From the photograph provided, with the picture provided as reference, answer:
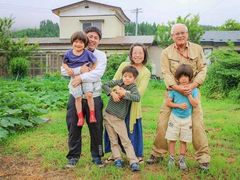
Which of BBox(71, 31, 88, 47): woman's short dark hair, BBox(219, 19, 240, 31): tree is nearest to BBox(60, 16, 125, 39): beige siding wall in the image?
BBox(219, 19, 240, 31): tree

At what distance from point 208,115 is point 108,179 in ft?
17.7

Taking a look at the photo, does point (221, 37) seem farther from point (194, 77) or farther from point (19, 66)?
point (194, 77)

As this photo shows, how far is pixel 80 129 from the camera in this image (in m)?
4.45

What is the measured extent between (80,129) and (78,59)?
0.83 metres

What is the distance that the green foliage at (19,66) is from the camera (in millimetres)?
19172

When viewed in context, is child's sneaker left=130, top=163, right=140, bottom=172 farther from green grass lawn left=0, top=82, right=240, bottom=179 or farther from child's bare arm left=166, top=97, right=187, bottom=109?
child's bare arm left=166, top=97, right=187, bottom=109

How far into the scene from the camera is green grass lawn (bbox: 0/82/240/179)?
4297mm

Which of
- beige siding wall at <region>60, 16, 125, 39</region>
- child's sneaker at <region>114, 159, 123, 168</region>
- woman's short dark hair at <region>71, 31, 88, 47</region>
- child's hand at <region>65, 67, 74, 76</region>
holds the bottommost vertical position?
child's sneaker at <region>114, 159, 123, 168</region>

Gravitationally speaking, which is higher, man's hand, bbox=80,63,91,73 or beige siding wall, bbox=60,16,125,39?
beige siding wall, bbox=60,16,125,39

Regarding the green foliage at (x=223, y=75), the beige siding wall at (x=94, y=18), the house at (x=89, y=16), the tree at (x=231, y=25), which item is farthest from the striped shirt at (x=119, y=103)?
the tree at (x=231, y=25)

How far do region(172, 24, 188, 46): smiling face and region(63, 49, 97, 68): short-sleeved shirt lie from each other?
984mm

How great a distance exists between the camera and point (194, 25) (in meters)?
23.0

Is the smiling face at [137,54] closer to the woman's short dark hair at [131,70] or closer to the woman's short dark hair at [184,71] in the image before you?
the woman's short dark hair at [131,70]

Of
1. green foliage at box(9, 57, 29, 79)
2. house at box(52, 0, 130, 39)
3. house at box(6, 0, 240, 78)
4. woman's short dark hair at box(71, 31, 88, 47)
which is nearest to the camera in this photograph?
woman's short dark hair at box(71, 31, 88, 47)
